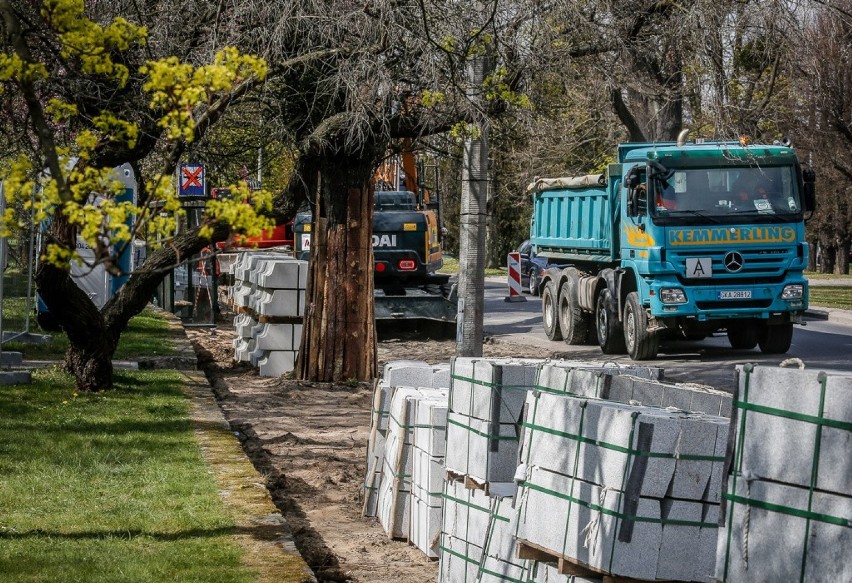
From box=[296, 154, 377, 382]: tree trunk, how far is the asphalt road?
13.0 feet

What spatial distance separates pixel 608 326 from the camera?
19.6 m

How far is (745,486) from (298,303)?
41.0 feet

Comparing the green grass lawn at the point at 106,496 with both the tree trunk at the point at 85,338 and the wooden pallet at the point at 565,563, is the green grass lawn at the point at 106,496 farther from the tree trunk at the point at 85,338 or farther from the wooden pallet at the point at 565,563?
the wooden pallet at the point at 565,563

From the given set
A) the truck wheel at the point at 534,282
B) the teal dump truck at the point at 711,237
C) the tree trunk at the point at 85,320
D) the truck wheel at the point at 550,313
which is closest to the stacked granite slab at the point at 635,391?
the tree trunk at the point at 85,320

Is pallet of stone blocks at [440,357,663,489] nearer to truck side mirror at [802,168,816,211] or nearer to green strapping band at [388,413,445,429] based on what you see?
green strapping band at [388,413,445,429]

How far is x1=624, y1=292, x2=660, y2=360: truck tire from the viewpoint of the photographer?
1828 centimetres

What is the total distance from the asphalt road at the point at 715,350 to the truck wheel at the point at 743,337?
Result: 11cm

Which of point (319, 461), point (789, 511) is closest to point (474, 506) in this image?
point (789, 511)

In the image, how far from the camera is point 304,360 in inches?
623

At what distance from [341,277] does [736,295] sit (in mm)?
5833

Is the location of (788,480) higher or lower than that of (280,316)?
higher

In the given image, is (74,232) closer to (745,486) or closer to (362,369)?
(362,369)

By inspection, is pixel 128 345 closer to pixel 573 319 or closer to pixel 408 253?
pixel 408 253

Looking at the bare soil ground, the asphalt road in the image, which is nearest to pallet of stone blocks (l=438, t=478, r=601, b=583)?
the bare soil ground
